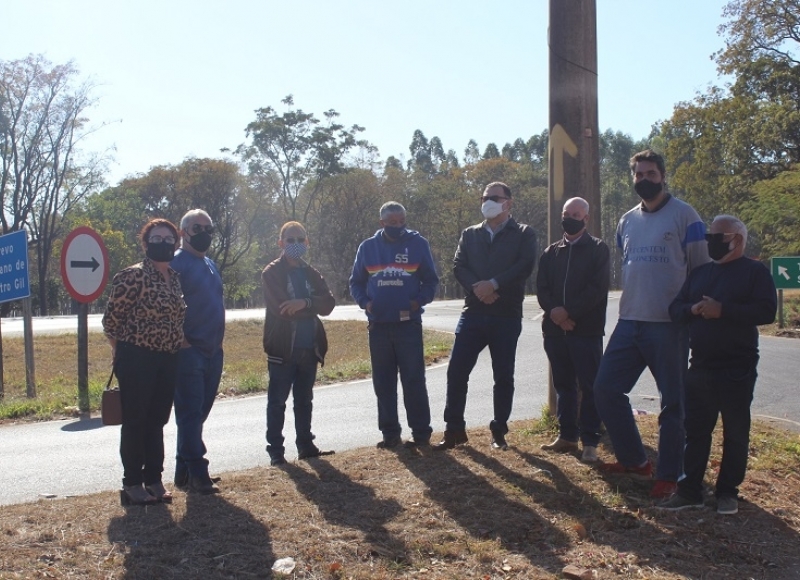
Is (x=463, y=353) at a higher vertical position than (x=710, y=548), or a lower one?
higher

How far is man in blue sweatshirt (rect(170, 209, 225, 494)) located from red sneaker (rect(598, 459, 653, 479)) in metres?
2.72

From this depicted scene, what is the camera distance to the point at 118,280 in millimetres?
5730

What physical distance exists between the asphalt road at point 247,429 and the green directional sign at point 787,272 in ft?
13.7

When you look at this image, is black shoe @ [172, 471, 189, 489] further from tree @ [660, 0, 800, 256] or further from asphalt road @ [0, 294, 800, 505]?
tree @ [660, 0, 800, 256]

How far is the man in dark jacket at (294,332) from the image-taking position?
7.28 meters

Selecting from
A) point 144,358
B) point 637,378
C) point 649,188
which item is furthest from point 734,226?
point 144,358

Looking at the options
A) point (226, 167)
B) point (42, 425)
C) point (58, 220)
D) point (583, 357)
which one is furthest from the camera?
point (58, 220)

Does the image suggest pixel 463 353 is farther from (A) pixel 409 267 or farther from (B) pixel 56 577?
(B) pixel 56 577

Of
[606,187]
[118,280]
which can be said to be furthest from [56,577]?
[606,187]

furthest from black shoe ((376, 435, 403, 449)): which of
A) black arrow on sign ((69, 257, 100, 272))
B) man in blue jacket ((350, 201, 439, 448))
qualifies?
black arrow on sign ((69, 257, 100, 272))

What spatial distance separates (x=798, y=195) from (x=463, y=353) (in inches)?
935

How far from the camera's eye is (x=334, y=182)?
63.6m

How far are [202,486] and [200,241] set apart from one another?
5.66 ft

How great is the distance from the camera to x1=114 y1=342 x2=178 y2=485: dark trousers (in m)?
5.66
